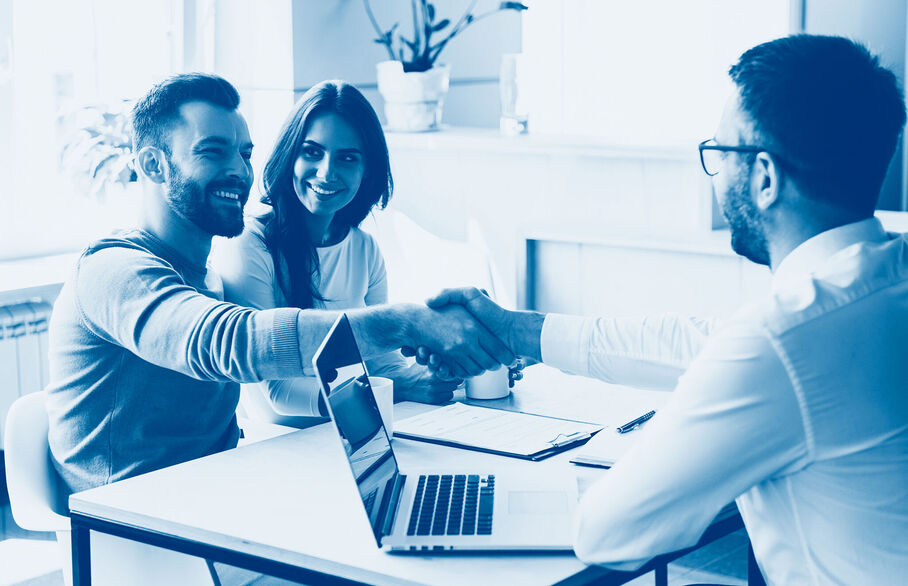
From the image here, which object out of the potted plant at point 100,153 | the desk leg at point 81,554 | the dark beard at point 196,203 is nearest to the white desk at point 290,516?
the desk leg at point 81,554

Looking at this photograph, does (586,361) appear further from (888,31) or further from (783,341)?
(888,31)

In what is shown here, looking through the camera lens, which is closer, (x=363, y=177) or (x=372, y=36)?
(x=363, y=177)

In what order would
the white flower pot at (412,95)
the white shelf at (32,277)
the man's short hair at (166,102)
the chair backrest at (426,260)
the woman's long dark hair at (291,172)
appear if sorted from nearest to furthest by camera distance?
the man's short hair at (166,102) → the woman's long dark hair at (291,172) → the white shelf at (32,277) → the chair backrest at (426,260) → the white flower pot at (412,95)

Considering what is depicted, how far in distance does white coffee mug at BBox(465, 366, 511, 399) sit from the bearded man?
0.06 m

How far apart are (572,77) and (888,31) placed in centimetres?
110

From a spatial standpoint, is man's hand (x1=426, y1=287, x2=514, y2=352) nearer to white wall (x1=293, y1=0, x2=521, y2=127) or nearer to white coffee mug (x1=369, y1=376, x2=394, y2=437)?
white coffee mug (x1=369, y1=376, x2=394, y2=437)

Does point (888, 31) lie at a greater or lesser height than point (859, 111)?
greater

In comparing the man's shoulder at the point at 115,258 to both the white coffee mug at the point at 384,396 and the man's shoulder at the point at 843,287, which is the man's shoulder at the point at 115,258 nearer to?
the white coffee mug at the point at 384,396

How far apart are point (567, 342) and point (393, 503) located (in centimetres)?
58

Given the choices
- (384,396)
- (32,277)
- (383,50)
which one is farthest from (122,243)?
(383,50)

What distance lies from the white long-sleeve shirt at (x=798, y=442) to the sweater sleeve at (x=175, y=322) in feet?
2.03

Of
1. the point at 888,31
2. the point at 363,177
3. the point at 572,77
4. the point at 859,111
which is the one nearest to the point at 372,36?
the point at 572,77

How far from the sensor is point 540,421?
1981 millimetres

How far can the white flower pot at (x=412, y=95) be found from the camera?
144 inches
